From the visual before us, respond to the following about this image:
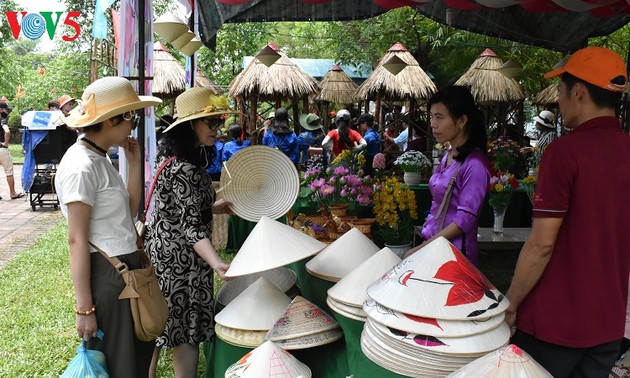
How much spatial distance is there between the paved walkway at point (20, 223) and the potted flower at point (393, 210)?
450 cm

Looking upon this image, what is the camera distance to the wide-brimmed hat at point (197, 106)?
8.19ft

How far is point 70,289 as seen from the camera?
5.18m

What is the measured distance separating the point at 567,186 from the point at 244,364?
1087 mm

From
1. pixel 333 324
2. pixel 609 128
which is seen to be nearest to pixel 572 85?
pixel 609 128

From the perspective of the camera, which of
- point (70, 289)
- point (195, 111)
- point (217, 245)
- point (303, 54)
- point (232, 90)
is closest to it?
point (195, 111)

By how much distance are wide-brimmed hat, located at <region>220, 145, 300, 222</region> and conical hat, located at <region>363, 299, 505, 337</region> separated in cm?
143

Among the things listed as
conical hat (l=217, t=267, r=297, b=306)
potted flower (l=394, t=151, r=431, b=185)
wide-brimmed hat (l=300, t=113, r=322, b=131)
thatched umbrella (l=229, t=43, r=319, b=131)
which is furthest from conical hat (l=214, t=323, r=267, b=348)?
wide-brimmed hat (l=300, t=113, r=322, b=131)

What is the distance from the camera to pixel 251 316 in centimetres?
204

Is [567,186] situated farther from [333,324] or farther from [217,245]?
[217,245]

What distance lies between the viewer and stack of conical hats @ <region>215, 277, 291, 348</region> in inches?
78.5

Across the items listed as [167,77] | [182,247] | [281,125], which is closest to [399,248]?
[182,247]

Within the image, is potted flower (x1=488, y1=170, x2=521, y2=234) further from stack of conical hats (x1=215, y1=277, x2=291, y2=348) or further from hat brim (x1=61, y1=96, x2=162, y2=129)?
hat brim (x1=61, y1=96, x2=162, y2=129)

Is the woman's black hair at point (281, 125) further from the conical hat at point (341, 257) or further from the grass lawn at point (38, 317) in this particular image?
the conical hat at point (341, 257)

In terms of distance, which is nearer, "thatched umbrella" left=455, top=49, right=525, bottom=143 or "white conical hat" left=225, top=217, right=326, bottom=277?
"white conical hat" left=225, top=217, right=326, bottom=277
